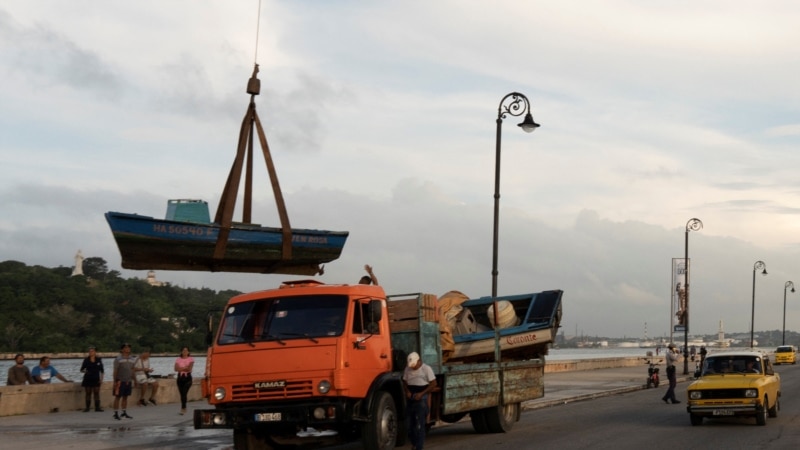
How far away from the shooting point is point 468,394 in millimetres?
17688

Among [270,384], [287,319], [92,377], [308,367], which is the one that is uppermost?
A: [287,319]

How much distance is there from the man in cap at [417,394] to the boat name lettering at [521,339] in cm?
483

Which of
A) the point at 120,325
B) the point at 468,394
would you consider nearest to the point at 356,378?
the point at 468,394

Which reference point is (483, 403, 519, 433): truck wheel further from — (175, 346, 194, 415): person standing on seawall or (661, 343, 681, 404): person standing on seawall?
(661, 343, 681, 404): person standing on seawall

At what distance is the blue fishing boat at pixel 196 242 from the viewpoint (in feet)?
58.4

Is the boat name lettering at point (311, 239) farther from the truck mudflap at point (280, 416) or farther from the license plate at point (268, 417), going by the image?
the license plate at point (268, 417)

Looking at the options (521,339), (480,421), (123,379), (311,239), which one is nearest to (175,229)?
(311,239)

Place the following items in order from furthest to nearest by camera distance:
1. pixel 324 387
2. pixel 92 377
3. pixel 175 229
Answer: pixel 92 377 < pixel 175 229 < pixel 324 387

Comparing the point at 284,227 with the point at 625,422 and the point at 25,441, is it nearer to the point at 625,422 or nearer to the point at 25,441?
the point at 25,441

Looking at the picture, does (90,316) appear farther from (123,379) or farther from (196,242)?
(196,242)

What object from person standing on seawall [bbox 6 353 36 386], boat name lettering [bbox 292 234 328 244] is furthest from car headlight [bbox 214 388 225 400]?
person standing on seawall [bbox 6 353 36 386]

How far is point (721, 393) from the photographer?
20.3 metres

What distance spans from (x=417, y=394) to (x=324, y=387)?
1.74 metres

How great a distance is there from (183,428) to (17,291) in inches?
3802
